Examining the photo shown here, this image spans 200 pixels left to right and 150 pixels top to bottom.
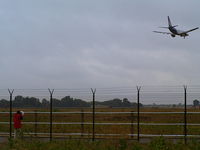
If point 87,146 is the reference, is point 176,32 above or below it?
above

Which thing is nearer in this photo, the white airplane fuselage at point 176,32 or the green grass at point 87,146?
the green grass at point 87,146

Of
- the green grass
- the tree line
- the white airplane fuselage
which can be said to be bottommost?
the green grass

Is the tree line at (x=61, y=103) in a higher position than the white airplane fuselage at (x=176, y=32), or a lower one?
lower

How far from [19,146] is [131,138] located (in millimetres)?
6548

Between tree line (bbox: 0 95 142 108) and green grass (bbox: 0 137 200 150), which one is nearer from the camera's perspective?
green grass (bbox: 0 137 200 150)

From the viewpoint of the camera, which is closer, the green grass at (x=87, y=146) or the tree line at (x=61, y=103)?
the green grass at (x=87, y=146)

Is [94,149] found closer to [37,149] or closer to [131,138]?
[37,149]

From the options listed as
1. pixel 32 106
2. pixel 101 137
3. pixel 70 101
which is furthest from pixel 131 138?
pixel 32 106

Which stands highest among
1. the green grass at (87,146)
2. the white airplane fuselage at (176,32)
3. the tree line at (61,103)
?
the white airplane fuselage at (176,32)

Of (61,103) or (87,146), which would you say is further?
(61,103)

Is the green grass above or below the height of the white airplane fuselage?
below

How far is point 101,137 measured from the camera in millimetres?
22984

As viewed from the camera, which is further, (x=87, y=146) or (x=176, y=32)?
(x=176, y=32)

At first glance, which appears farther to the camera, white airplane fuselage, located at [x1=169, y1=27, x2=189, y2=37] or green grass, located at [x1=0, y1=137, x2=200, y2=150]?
white airplane fuselage, located at [x1=169, y1=27, x2=189, y2=37]
